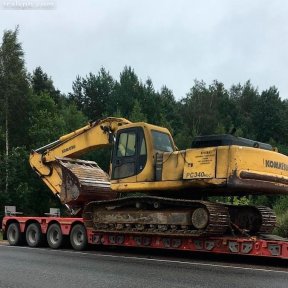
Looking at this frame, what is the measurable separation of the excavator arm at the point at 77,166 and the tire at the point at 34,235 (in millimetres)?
1284

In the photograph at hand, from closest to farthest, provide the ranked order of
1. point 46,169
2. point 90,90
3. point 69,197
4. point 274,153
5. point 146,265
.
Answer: point 146,265 < point 274,153 < point 69,197 < point 46,169 < point 90,90

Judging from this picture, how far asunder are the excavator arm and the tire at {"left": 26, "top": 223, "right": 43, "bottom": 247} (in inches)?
50.5

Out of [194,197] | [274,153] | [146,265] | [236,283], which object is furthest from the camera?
[194,197]

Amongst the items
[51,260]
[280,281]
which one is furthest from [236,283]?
[51,260]

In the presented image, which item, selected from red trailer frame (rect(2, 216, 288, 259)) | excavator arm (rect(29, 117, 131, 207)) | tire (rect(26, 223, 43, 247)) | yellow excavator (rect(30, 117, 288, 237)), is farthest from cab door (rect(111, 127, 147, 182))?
tire (rect(26, 223, 43, 247))

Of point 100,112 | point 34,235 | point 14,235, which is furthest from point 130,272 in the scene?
point 100,112

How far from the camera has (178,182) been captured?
43.5ft

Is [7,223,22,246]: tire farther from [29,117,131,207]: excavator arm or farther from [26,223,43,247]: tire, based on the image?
[29,117,131,207]: excavator arm

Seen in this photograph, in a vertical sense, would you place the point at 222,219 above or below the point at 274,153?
below

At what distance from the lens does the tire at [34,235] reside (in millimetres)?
16984

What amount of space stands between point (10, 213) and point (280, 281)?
494 inches

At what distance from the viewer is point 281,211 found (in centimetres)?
2281

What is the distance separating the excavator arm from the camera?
1632 centimetres

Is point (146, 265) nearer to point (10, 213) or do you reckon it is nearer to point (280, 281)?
point (280, 281)
